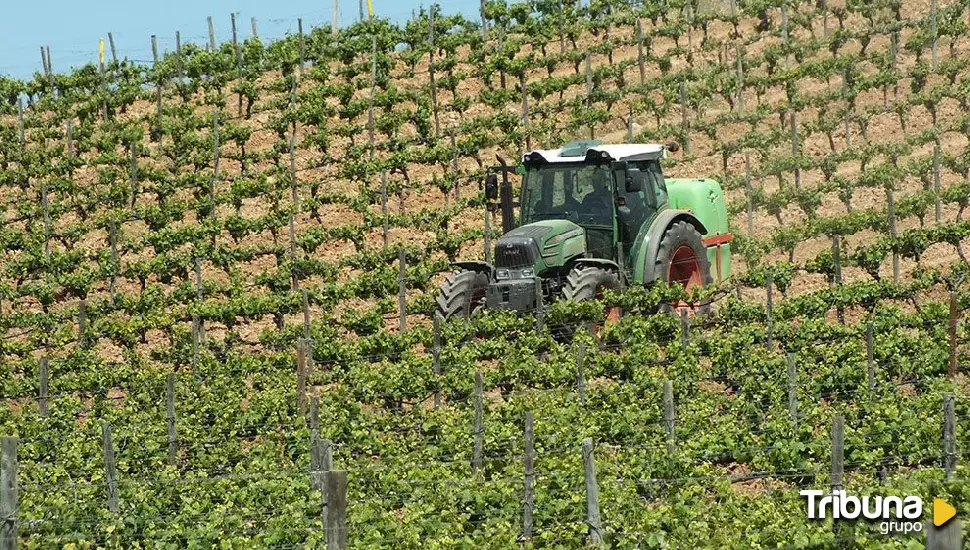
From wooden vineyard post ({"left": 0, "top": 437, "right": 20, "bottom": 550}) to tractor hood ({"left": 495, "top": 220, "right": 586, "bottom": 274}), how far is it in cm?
736

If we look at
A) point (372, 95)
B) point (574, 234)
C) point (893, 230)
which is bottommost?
point (893, 230)

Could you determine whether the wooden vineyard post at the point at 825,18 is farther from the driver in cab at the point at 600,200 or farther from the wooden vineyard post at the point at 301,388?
the wooden vineyard post at the point at 301,388

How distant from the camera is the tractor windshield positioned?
15656 millimetres

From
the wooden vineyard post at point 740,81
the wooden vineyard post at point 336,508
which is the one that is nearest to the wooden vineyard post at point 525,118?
the wooden vineyard post at point 740,81

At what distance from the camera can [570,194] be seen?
15.8m

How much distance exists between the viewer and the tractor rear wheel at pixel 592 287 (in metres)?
15.1

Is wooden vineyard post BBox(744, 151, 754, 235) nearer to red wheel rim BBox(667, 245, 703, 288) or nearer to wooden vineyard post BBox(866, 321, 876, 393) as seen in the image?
red wheel rim BBox(667, 245, 703, 288)

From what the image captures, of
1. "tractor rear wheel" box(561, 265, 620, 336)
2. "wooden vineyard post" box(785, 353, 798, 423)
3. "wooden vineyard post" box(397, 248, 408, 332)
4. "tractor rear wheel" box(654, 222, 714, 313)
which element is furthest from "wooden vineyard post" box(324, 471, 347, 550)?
"wooden vineyard post" box(397, 248, 408, 332)

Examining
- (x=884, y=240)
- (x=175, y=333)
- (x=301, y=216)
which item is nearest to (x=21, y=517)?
(x=175, y=333)

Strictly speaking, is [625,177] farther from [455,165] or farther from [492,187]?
[455,165]

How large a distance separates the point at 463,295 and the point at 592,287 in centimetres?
150

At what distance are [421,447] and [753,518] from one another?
13.0 ft

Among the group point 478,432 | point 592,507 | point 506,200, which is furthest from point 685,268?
point 592,507

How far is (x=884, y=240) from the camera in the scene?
1936cm
